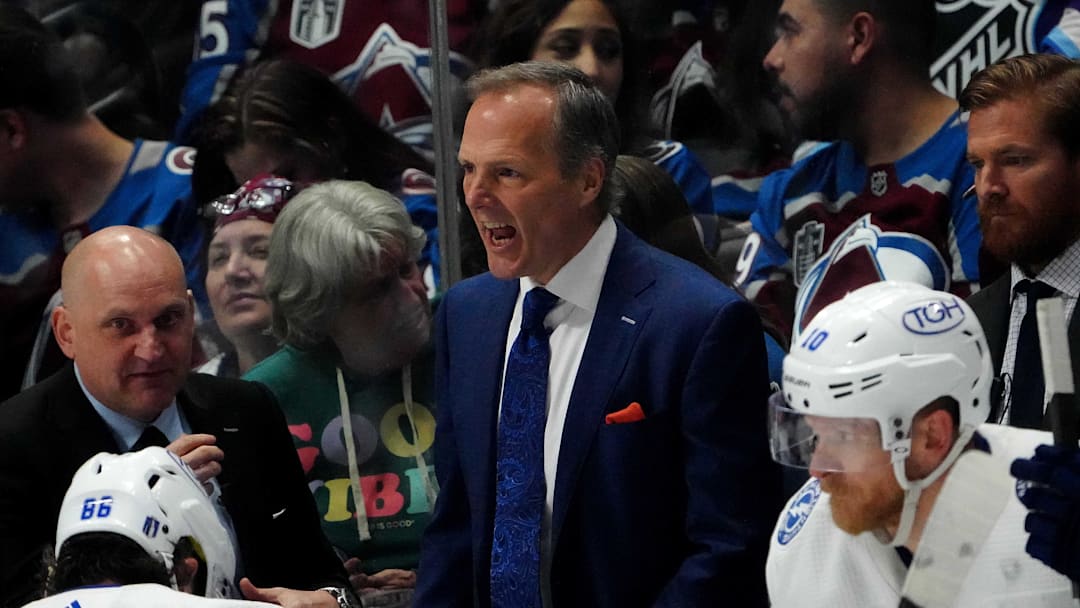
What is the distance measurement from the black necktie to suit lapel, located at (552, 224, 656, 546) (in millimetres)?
1118

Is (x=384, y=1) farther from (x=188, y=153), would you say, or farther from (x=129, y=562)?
(x=129, y=562)

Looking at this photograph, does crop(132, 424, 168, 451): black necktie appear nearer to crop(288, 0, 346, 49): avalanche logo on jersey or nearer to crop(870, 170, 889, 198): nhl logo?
crop(288, 0, 346, 49): avalanche logo on jersey

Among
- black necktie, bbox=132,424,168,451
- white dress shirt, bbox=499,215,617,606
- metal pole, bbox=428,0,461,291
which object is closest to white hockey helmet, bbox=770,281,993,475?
white dress shirt, bbox=499,215,617,606

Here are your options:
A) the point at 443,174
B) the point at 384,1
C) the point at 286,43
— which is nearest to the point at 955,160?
the point at 443,174

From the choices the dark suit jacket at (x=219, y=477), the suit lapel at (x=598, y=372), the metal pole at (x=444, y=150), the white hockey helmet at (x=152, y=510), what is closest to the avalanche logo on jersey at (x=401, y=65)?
the metal pole at (x=444, y=150)

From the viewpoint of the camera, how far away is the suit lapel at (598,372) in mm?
3062

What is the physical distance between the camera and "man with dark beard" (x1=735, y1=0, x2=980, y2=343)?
382 centimetres

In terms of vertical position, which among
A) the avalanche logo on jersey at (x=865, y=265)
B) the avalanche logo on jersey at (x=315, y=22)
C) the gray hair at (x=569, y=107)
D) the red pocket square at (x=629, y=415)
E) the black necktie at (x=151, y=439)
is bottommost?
the black necktie at (x=151, y=439)

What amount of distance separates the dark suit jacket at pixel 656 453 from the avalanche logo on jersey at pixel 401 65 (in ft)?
4.34

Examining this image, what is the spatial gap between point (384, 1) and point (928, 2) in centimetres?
158

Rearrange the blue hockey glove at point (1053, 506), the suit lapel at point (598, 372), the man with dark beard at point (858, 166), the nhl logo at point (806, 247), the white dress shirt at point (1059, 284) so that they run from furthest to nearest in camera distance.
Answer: the nhl logo at point (806, 247) < the man with dark beard at point (858, 166) < the white dress shirt at point (1059, 284) < the suit lapel at point (598, 372) < the blue hockey glove at point (1053, 506)

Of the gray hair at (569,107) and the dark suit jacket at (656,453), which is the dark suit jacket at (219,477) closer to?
the dark suit jacket at (656,453)

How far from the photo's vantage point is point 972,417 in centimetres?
247

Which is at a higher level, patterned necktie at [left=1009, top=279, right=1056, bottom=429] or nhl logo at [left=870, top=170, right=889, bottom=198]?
nhl logo at [left=870, top=170, right=889, bottom=198]
